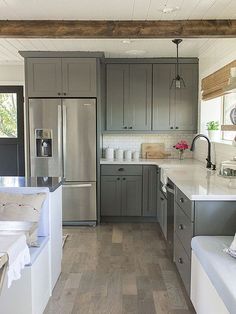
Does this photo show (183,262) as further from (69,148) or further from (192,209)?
(69,148)

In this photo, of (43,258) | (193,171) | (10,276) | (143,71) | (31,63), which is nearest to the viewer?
(10,276)

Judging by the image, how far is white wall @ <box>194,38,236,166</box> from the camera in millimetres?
3742

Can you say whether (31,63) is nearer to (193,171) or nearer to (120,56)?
(120,56)

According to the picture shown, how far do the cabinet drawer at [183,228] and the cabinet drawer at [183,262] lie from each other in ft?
0.24

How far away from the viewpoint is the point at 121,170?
16.6 ft

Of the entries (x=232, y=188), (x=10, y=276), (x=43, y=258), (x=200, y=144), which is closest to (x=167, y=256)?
(x=232, y=188)

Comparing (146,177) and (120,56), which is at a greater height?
(120,56)

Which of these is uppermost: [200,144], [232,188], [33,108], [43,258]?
[33,108]

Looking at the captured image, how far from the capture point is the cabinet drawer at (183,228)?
270cm

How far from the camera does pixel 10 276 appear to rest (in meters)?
1.75

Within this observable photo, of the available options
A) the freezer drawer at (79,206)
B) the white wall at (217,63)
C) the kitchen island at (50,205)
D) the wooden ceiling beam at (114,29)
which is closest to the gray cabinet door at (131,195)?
the freezer drawer at (79,206)

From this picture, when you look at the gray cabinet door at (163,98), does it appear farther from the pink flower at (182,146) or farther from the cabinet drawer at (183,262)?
the cabinet drawer at (183,262)

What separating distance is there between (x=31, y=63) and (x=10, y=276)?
3.69 meters

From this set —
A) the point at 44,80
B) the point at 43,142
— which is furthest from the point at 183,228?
the point at 44,80
